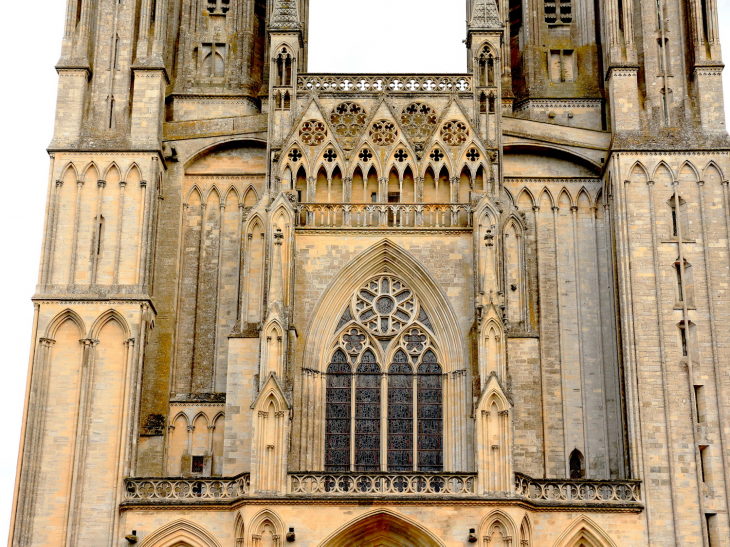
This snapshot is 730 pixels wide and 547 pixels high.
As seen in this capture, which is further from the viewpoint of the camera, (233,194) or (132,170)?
(233,194)

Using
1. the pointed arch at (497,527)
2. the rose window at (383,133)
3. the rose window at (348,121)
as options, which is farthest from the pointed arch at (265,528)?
the rose window at (383,133)

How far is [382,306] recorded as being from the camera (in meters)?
31.4

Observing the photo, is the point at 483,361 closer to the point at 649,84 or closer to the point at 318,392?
the point at 318,392

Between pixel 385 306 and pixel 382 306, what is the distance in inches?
2.9

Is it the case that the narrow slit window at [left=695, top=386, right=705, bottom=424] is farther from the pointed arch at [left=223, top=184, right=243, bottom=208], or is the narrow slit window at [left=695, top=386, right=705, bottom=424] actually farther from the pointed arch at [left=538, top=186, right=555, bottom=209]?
the pointed arch at [left=223, top=184, right=243, bottom=208]

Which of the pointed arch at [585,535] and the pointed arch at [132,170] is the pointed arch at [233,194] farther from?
the pointed arch at [585,535]

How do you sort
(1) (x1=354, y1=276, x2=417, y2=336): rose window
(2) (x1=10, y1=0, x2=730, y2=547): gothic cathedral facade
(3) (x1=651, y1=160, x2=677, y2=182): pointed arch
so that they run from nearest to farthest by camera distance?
(2) (x1=10, y1=0, x2=730, y2=547): gothic cathedral facade < (1) (x1=354, y1=276, x2=417, y2=336): rose window < (3) (x1=651, y1=160, x2=677, y2=182): pointed arch

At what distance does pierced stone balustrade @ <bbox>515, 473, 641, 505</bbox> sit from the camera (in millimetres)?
28500

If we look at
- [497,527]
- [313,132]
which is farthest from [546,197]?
[497,527]

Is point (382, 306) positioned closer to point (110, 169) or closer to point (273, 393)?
point (273, 393)

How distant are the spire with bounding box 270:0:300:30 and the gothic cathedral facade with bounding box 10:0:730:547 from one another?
0.36 ft

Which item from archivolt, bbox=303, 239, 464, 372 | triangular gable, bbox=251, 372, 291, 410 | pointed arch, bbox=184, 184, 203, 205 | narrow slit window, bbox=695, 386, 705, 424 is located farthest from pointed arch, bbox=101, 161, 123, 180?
narrow slit window, bbox=695, 386, 705, 424

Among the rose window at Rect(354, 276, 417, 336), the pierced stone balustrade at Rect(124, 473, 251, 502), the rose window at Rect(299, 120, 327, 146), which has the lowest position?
the pierced stone balustrade at Rect(124, 473, 251, 502)

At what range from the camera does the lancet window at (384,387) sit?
30.1 m
